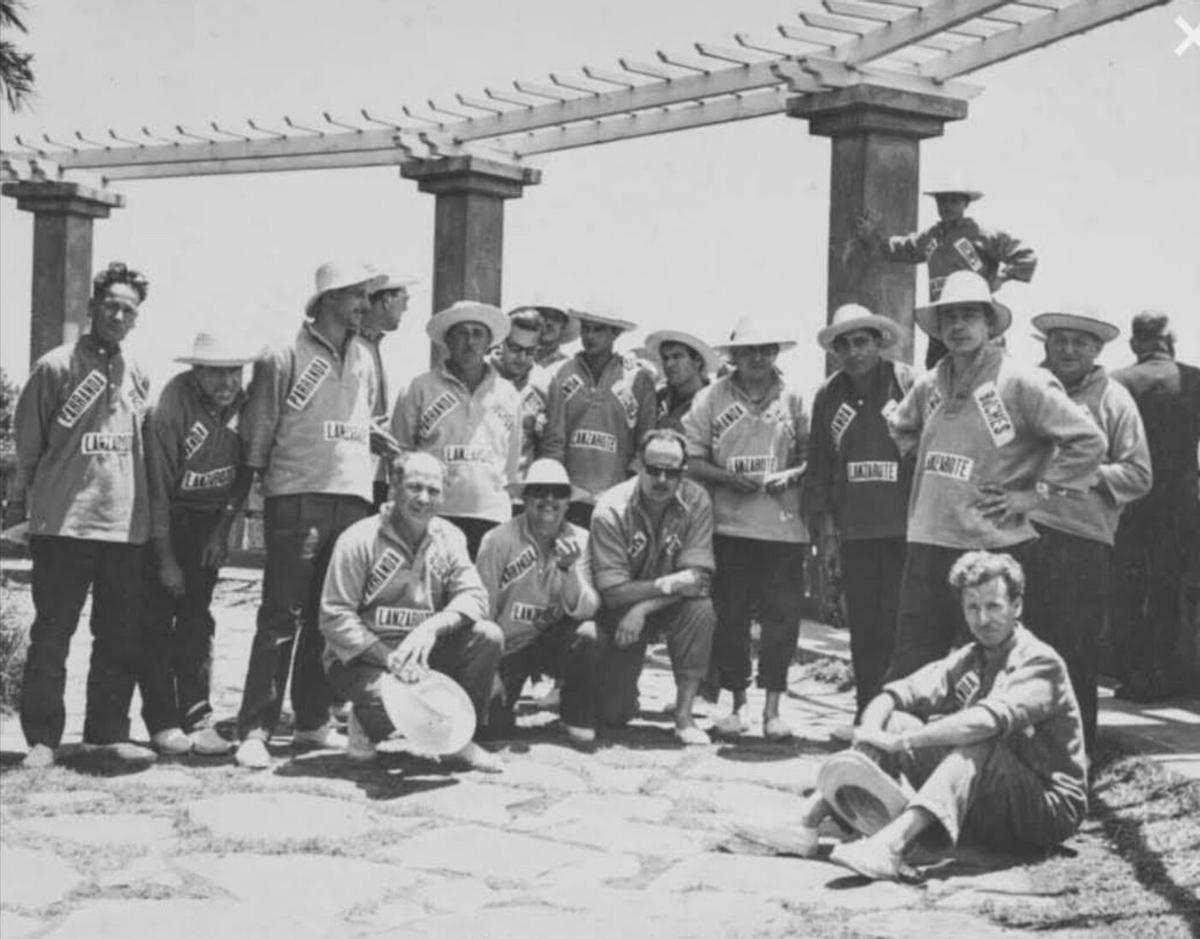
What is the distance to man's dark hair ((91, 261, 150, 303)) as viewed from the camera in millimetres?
6789

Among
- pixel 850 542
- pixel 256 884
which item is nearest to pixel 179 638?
pixel 256 884

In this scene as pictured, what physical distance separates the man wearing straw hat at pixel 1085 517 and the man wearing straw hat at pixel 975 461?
0.14 meters

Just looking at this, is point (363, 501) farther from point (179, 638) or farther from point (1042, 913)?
point (1042, 913)

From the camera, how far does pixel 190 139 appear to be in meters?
13.4

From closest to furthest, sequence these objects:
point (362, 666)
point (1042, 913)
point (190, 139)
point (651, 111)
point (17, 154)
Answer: point (1042, 913), point (362, 666), point (651, 111), point (190, 139), point (17, 154)

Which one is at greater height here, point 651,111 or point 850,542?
point 651,111

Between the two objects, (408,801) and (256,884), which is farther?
(408,801)

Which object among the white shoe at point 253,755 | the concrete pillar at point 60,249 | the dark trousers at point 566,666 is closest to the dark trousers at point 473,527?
the dark trousers at point 566,666

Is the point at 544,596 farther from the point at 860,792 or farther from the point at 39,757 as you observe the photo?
the point at 860,792

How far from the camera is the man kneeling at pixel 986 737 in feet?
17.8

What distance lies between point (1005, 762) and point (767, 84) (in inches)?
201

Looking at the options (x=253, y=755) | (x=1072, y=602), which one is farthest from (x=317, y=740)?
(x=1072, y=602)

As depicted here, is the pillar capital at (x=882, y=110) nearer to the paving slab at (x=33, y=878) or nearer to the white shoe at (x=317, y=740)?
the white shoe at (x=317, y=740)

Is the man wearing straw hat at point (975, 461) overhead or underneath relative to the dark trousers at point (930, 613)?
overhead
